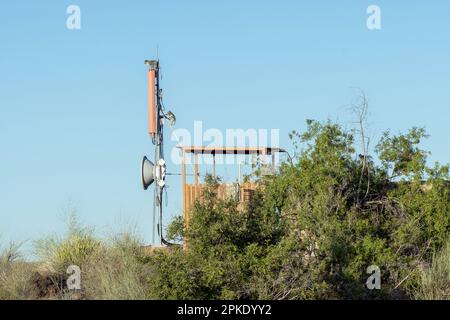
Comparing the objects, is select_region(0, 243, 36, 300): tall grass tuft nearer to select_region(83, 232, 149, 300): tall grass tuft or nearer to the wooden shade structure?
select_region(83, 232, 149, 300): tall grass tuft

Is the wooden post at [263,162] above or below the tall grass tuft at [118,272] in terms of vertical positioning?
above

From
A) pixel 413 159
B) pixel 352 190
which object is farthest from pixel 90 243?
pixel 413 159

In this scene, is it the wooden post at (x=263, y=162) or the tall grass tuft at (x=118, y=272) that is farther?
the wooden post at (x=263, y=162)

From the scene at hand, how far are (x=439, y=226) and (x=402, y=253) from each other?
1.42 meters

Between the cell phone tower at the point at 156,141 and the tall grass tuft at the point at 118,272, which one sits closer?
the tall grass tuft at the point at 118,272

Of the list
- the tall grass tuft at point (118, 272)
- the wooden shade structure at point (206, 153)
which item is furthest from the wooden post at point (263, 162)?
the tall grass tuft at point (118, 272)

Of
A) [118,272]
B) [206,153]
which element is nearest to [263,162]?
[206,153]

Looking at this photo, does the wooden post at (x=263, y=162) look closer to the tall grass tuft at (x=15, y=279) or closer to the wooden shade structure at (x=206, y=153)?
the wooden shade structure at (x=206, y=153)

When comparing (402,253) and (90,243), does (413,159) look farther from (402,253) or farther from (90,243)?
(90,243)

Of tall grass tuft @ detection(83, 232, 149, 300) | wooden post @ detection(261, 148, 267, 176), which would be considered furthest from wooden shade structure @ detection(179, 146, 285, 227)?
tall grass tuft @ detection(83, 232, 149, 300)

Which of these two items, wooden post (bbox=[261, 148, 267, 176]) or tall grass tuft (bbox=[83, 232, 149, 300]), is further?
wooden post (bbox=[261, 148, 267, 176])

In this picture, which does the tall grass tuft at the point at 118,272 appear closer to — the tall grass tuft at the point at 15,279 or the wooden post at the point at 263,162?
the tall grass tuft at the point at 15,279

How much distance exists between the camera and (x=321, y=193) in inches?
992

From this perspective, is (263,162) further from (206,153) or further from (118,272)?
(118,272)
